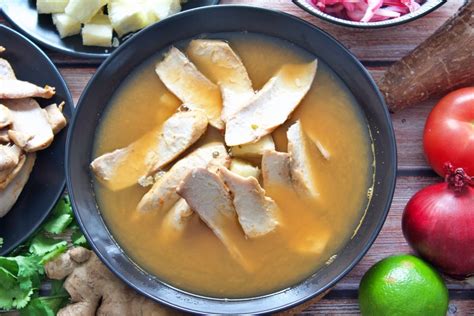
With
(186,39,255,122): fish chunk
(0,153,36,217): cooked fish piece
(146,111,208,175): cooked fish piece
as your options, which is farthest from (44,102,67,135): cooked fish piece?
(186,39,255,122): fish chunk

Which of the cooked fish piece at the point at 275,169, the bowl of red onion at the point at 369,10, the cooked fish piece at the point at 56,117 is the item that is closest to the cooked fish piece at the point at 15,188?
the cooked fish piece at the point at 56,117

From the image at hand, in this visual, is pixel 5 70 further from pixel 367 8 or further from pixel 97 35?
pixel 367 8


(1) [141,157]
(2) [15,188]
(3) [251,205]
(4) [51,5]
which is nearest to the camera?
(3) [251,205]

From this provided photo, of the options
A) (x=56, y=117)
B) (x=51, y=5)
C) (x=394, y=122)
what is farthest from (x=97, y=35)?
(x=394, y=122)

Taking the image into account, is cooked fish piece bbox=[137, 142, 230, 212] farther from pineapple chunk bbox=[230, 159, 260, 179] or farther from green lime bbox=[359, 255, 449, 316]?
green lime bbox=[359, 255, 449, 316]

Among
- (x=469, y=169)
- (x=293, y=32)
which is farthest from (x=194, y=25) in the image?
(x=469, y=169)

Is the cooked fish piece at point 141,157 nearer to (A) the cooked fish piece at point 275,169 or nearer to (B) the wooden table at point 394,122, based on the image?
(A) the cooked fish piece at point 275,169

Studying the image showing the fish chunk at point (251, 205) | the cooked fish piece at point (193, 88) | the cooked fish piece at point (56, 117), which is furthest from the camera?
the cooked fish piece at point (56, 117)
